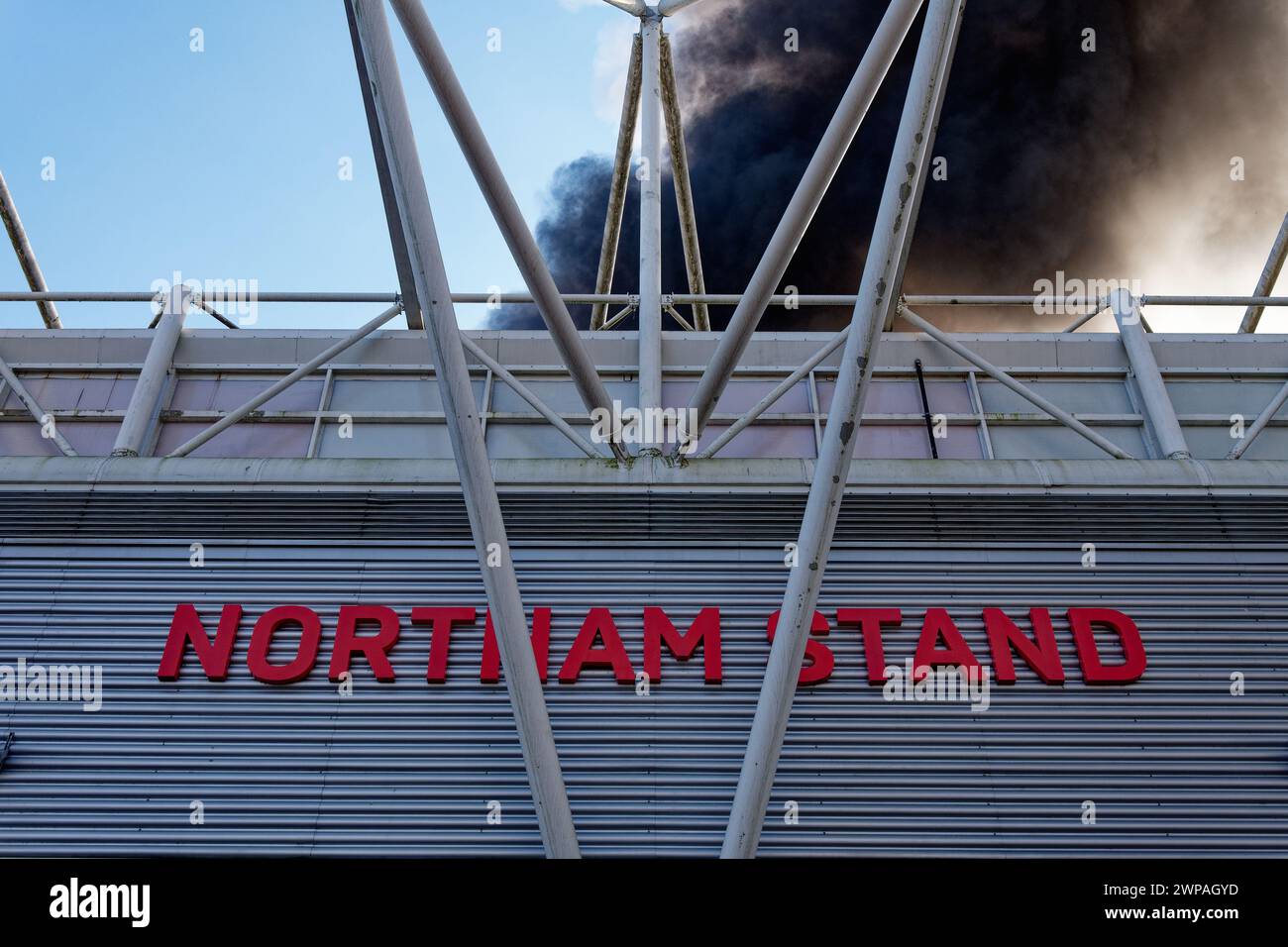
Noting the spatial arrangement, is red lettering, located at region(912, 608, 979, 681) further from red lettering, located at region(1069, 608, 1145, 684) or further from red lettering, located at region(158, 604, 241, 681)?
red lettering, located at region(158, 604, 241, 681)

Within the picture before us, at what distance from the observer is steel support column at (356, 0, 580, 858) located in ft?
22.2

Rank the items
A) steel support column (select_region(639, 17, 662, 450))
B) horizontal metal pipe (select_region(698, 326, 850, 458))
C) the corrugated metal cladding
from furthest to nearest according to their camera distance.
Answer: steel support column (select_region(639, 17, 662, 450))
horizontal metal pipe (select_region(698, 326, 850, 458))
the corrugated metal cladding

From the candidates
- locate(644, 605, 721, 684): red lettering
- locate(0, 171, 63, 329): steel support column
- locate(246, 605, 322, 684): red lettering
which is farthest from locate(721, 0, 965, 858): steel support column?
locate(0, 171, 63, 329): steel support column

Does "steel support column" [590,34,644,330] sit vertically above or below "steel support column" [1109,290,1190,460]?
above

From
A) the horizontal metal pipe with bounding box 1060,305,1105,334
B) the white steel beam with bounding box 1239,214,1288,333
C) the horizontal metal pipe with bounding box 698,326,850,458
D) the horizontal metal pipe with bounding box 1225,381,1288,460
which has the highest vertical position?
the white steel beam with bounding box 1239,214,1288,333

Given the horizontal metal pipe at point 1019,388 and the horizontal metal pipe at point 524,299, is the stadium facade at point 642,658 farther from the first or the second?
the horizontal metal pipe at point 524,299

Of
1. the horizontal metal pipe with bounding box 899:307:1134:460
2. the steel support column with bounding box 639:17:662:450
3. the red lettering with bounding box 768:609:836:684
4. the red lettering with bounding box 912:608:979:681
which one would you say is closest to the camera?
the red lettering with bounding box 768:609:836:684

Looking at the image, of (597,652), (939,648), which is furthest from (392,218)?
(939,648)

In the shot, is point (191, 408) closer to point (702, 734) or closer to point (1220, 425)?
point (702, 734)

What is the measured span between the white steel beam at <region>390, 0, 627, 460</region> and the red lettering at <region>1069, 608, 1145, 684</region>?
5338 millimetres

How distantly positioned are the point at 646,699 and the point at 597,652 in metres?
0.65

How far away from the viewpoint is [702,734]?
8.49m

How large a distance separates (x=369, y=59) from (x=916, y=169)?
4026mm
